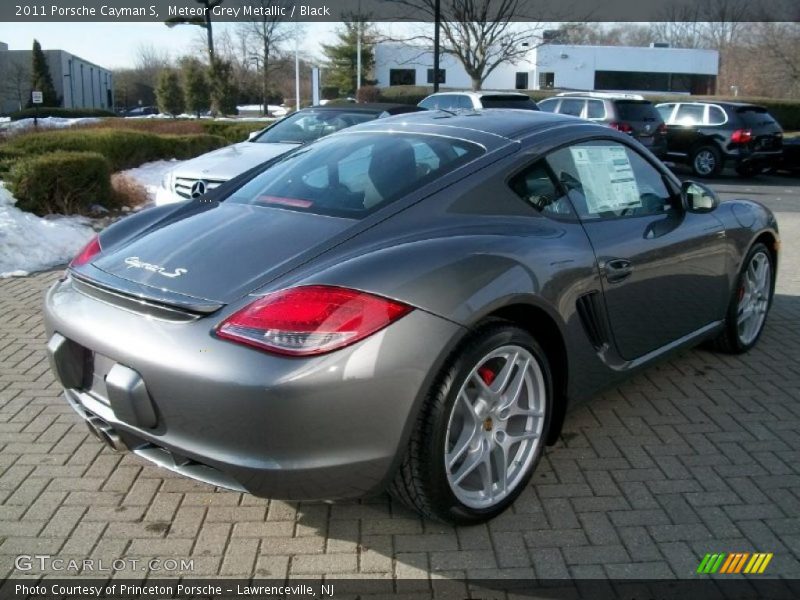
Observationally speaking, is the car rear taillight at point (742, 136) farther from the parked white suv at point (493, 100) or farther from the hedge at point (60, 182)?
the hedge at point (60, 182)

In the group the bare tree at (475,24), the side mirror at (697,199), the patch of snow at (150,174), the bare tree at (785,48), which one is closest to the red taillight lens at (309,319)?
the side mirror at (697,199)

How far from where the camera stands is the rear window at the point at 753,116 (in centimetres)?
1648

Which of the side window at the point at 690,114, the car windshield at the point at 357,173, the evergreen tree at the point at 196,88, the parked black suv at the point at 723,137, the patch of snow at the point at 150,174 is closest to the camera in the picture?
the car windshield at the point at 357,173

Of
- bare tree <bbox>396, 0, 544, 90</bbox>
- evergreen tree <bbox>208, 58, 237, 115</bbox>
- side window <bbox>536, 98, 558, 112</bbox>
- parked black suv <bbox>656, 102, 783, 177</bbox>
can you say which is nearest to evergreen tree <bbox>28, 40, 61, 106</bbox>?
evergreen tree <bbox>208, 58, 237, 115</bbox>

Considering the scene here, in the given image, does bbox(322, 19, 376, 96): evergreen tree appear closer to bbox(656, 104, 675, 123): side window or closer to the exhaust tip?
bbox(656, 104, 675, 123): side window

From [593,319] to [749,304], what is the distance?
208 cm

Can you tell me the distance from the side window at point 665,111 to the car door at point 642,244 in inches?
611

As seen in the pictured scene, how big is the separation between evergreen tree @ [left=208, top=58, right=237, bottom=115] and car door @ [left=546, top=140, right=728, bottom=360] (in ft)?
125

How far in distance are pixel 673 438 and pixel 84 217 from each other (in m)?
7.68

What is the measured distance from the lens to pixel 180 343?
2.38m

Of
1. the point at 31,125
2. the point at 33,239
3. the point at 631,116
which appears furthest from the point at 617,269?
the point at 31,125

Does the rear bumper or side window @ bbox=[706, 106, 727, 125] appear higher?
side window @ bbox=[706, 106, 727, 125]

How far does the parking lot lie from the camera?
8.55 feet

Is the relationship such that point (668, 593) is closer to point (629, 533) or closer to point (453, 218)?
point (629, 533)
